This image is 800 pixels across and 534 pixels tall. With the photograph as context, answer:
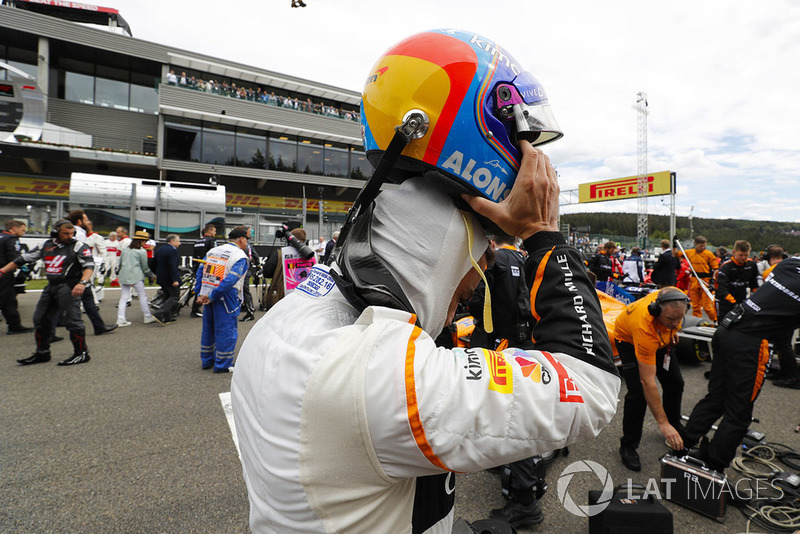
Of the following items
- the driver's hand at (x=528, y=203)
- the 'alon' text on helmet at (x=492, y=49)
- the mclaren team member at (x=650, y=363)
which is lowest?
the mclaren team member at (x=650, y=363)

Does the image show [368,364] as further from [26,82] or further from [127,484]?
[26,82]

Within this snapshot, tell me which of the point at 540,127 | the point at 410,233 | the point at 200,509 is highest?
the point at 540,127

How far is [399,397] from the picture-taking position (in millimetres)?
705

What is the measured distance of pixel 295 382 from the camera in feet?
2.52

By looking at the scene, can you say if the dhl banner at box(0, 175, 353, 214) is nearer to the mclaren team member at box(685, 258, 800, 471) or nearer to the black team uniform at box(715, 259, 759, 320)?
the black team uniform at box(715, 259, 759, 320)

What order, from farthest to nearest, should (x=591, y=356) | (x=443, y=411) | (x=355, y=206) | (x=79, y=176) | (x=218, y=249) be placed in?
(x=79, y=176) → (x=218, y=249) → (x=355, y=206) → (x=591, y=356) → (x=443, y=411)

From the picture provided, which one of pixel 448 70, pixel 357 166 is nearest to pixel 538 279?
pixel 448 70

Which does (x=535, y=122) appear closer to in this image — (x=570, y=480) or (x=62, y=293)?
(x=570, y=480)

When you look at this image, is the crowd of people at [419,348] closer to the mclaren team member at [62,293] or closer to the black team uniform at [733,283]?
the mclaren team member at [62,293]

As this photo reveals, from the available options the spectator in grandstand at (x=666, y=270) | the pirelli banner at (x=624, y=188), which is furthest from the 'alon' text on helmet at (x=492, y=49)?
the pirelli banner at (x=624, y=188)

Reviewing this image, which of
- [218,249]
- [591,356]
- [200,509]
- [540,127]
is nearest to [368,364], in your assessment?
[591,356]

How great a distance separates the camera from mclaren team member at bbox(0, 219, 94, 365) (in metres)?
5.73

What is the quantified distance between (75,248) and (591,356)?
296 inches

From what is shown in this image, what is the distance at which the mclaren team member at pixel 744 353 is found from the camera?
3.17m
